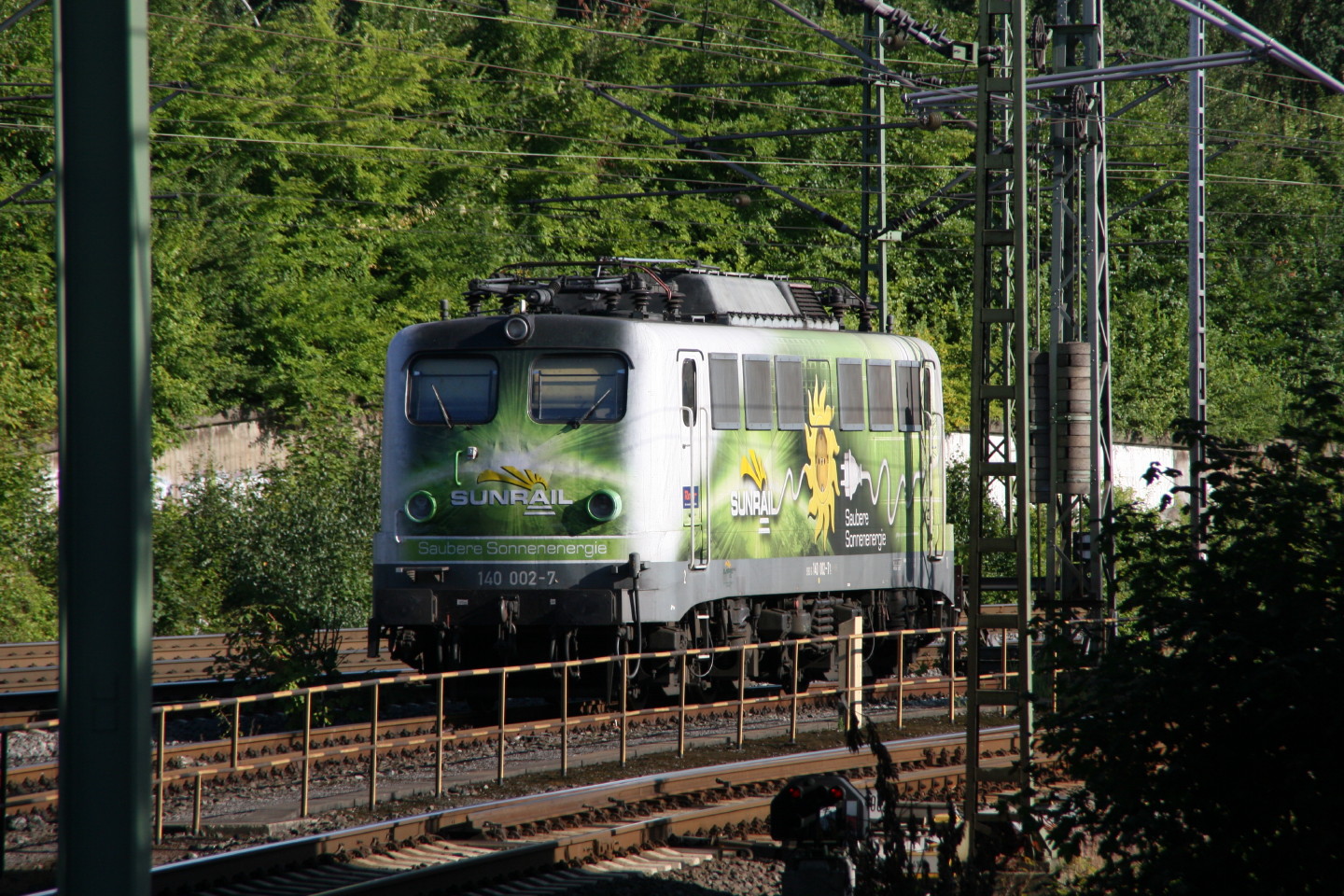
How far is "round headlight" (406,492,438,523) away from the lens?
15.2 metres

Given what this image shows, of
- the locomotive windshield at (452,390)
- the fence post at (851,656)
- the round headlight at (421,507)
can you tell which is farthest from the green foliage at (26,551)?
the fence post at (851,656)

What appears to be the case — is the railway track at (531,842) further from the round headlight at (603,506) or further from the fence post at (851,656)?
the round headlight at (603,506)

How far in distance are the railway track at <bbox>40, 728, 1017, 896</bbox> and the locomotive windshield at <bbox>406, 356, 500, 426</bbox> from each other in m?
4.26

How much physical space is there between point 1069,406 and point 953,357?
2146 cm

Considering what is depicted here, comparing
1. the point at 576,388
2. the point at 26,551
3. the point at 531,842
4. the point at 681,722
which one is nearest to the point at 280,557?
the point at 576,388

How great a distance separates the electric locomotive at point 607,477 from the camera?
48.6ft

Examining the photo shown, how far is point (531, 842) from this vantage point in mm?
10453

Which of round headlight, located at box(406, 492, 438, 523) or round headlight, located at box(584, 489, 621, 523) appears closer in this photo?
round headlight, located at box(584, 489, 621, 523)

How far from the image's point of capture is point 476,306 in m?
16.3

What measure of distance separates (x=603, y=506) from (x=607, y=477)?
0.86ft

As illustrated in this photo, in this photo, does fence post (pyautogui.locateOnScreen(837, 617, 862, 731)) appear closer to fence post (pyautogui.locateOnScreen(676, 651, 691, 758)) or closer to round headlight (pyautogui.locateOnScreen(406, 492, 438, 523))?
fence post (pyautogui.locateOnScreen(676, 651, 691, 758))

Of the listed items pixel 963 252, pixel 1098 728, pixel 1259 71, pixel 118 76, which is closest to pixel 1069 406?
pixel 1098 728

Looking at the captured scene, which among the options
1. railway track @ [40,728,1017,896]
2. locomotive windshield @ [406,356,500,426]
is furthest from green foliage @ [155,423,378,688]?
railway track @ [40,728,1017,896]

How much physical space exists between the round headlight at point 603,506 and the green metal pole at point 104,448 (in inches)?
393
